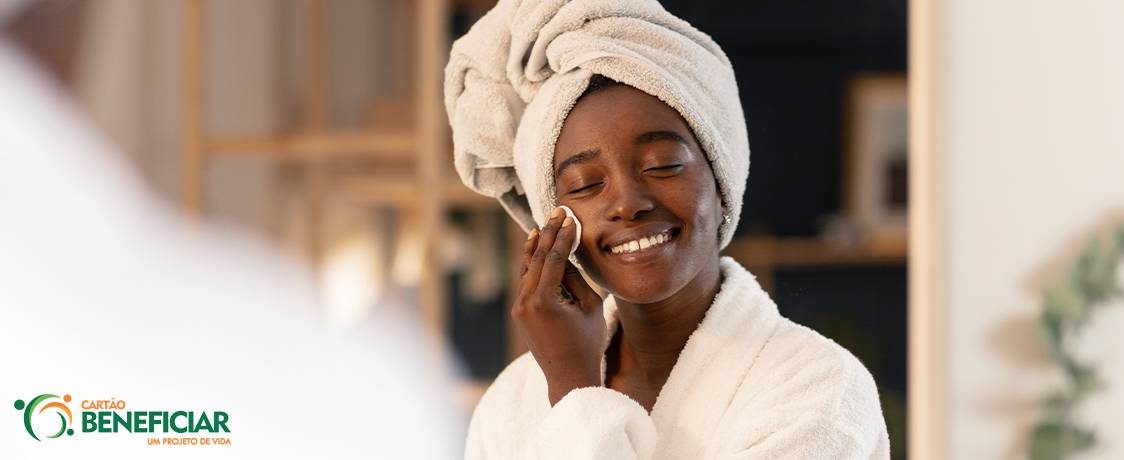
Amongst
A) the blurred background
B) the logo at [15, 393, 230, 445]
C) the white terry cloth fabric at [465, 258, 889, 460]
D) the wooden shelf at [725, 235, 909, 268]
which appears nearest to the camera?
the white terry cloth fabric at [465, 258, 889, 460]

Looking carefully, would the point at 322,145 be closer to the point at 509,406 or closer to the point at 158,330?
the point at 158,330

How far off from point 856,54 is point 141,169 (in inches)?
35.9

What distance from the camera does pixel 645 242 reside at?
1.73 ft

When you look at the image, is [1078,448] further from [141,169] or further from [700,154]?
[141,169]

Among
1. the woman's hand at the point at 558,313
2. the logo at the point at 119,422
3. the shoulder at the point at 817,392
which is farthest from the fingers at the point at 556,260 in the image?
the logo at the point at 119,422

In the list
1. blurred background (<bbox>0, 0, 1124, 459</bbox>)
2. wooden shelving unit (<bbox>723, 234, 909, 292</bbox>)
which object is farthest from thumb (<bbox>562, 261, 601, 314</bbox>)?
wooden shelving unit (<bbox>723, 234, 909, 292</bbox>)

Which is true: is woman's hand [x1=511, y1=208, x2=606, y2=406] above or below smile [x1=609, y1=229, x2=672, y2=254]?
below

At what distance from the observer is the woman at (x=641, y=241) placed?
1.73ft

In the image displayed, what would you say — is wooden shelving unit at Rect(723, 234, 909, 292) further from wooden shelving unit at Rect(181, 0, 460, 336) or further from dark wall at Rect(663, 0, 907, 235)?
wooden shelving unit at Rect(181, 0, 460, 336)

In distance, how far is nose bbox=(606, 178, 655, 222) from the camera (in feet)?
1.72

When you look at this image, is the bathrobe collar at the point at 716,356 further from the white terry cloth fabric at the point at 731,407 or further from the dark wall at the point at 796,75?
the dark wall at the point at 796,75

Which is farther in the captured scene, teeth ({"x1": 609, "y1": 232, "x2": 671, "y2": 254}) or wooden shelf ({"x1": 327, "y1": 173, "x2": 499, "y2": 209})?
wooden shelf ({"x1": 327, "y1": 173, "x2": 499, "y2": 209})

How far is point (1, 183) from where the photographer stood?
4.00ft

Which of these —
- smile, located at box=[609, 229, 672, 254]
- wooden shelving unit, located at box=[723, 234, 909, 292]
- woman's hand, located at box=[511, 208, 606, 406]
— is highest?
smile, located at box=[609, 229, 672, 254]
